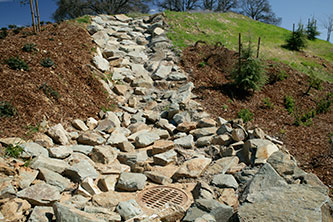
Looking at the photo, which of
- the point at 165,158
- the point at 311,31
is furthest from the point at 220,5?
the point at 165,158

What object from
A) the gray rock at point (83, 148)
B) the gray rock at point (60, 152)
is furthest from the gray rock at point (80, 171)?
the gray rock at point (83, 148)

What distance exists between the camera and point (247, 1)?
4078cm

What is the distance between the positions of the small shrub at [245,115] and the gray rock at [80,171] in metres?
5.00

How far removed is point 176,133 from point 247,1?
40126 millimetres

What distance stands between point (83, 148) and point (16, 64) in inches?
125

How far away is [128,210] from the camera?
370 centimetres

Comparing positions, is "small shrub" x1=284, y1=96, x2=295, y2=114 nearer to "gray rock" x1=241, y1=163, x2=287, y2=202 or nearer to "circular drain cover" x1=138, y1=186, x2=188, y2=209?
"gray rock" x1=241, y1=163, x2=287, y2=202

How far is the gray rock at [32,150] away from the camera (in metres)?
4.60

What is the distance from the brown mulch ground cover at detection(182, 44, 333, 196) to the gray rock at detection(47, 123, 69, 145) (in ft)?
14.5

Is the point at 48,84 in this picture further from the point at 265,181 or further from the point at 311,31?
the point at 311,31

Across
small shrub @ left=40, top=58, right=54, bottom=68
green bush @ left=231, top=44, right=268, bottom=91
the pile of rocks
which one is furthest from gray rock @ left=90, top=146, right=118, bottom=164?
green bush @ left=231, top=44, right=268, bottom=91

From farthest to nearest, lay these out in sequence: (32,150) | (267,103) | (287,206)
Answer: (267,103)
(32,150)
(287,206)

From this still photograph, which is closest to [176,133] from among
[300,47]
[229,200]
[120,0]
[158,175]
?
[158,175]

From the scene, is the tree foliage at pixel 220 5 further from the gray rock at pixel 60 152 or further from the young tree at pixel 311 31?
the gray rock at pixel 60 152
